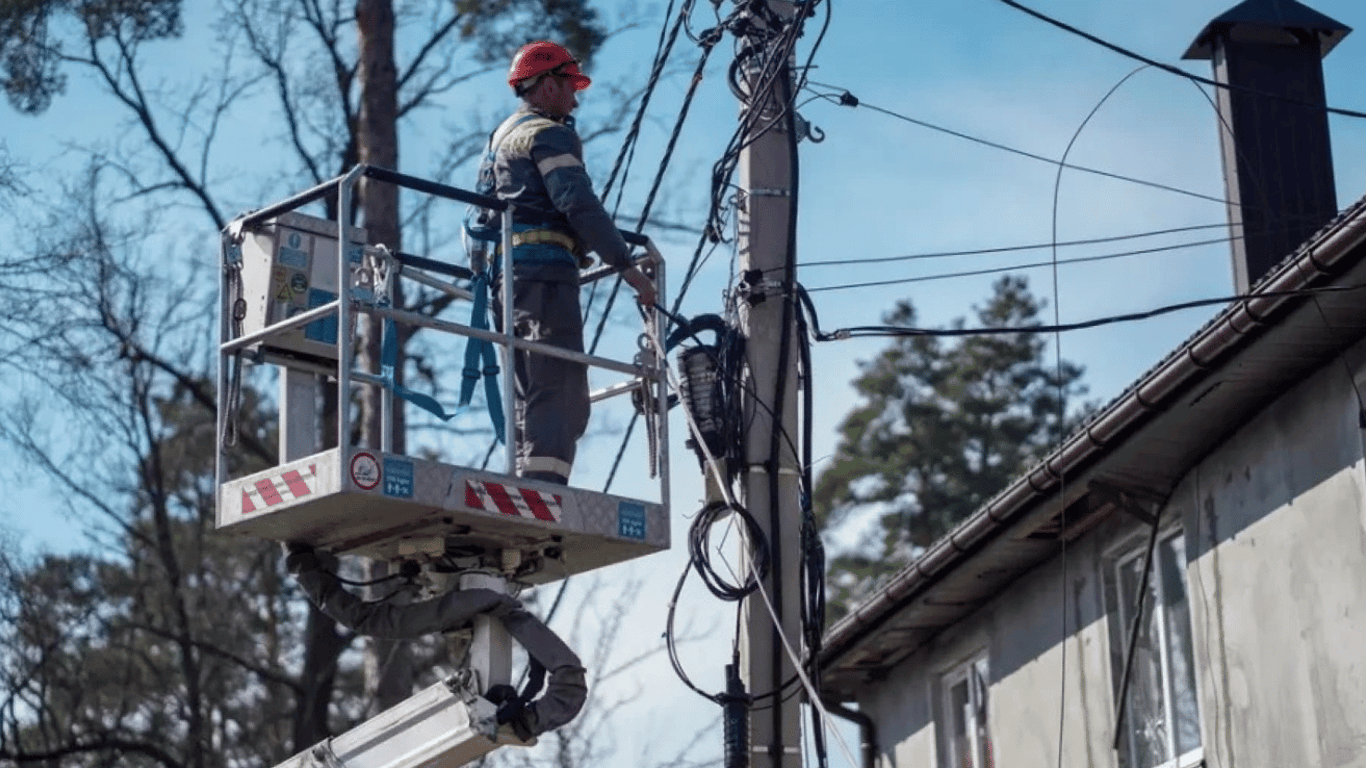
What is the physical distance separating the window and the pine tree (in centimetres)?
2913

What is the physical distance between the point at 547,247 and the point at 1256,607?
546cm

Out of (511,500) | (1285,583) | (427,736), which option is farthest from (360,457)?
(1285,583)

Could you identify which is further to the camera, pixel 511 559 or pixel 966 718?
pixel 966 718

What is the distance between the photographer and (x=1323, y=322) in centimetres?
1278

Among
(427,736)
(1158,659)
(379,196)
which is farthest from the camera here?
(379,196)

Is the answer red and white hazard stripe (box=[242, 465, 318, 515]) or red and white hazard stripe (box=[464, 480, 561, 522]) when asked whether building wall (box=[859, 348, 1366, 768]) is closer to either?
red and white hazard stripe (box=[464, 480, 561, 522])

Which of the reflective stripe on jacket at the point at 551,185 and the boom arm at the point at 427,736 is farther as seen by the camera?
the reflective stripe on jacket at the point at 551,185

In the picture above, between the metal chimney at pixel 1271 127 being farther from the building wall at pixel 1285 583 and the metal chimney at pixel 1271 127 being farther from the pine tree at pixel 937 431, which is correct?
the pine tree at pixel 937 431

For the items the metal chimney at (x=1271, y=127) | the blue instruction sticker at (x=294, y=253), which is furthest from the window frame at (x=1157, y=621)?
the blue instruction sticker at (x=294, y=253)

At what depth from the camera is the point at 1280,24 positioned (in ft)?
56.7

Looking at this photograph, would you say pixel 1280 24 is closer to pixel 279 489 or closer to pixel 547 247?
pixel 547 247

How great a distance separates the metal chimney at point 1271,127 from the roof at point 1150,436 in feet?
5.74

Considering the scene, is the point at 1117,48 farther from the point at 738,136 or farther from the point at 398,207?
the point at 398,207

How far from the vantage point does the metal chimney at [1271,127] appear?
53.3 feet
